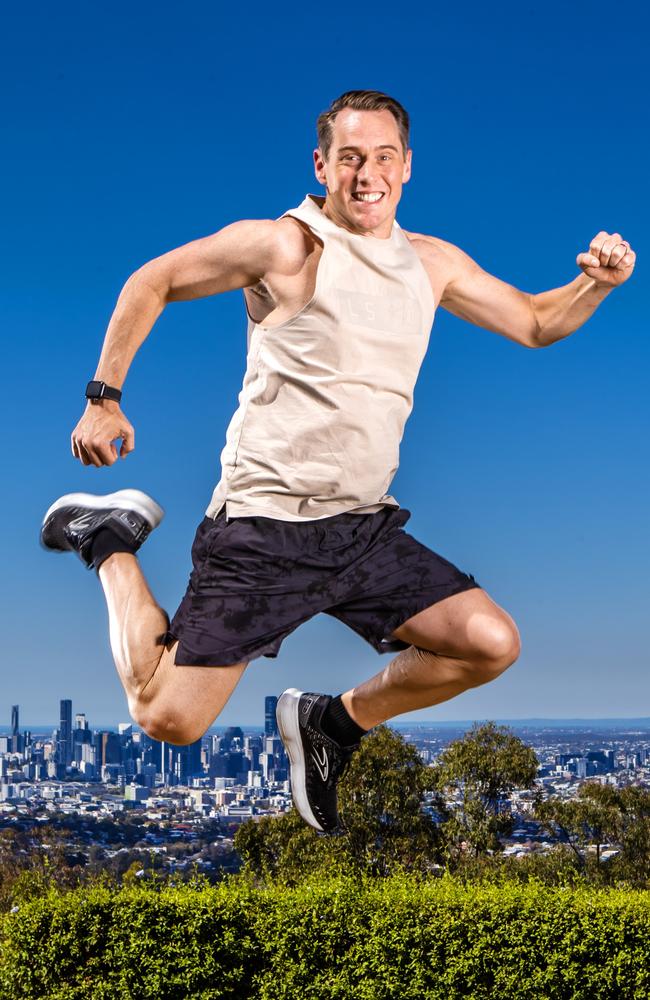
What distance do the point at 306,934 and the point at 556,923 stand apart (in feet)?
5.51

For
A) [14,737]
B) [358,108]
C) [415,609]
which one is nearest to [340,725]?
[415,609]

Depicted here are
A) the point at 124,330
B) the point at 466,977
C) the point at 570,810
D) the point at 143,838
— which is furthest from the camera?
the point at 570,810

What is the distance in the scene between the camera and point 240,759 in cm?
1661

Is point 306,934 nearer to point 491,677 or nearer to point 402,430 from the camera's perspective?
point 491,677

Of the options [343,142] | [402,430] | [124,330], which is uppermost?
[343,142]

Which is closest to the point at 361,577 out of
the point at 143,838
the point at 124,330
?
the point at 124,330

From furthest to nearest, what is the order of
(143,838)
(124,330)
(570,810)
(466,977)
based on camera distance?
(570,810) < (143,838) < (466,977) < (124,330)

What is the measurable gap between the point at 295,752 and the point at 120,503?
1.17 metres

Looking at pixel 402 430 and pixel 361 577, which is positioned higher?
pixel 402 430

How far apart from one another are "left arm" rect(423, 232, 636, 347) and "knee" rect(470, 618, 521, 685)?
1.11 meters

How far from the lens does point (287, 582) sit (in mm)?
3717

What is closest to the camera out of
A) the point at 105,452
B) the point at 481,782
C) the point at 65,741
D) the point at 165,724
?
the point at 105,452

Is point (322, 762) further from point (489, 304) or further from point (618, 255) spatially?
point (618, 255)

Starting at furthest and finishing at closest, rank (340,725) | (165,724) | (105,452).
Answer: (340,725)
(165,724)
(105,452)
